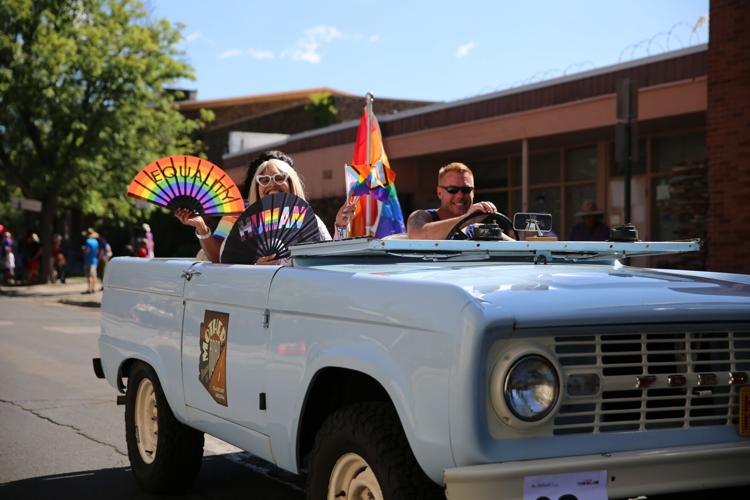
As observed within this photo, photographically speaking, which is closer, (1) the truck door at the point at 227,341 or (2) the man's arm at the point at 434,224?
(1) the truck door at the point at 227,341

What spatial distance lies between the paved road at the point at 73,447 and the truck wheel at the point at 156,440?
139 mm

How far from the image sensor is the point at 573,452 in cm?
311

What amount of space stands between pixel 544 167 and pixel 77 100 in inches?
685

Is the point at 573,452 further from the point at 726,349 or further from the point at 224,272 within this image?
the point at 224,272

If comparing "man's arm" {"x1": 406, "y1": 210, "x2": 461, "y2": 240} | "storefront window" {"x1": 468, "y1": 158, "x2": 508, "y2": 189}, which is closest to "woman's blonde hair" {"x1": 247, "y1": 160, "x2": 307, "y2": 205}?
"man's arm" {"x1": 406, "y1": 210, "x2": 461, "y2": 240}

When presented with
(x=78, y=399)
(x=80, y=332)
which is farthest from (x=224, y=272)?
(x=80, y=332)

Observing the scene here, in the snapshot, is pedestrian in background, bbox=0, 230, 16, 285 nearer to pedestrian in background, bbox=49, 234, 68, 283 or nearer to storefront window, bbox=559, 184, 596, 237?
pedestrian in background, bbox=49, 234, 68, 283

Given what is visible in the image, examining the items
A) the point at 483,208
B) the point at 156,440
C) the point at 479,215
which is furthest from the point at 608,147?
the point at 156,440

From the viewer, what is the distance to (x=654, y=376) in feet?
10.7

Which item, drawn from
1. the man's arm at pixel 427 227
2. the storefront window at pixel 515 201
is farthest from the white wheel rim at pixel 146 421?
the storefront window at pixel 515 201

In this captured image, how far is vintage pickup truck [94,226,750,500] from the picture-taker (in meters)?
3.04

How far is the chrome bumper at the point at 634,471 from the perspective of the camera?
292 cm

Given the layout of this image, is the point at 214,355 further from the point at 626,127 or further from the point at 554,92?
the point at 554,92

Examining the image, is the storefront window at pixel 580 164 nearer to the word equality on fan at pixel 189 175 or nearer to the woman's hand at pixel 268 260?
the word equality on fan at pixel 189 175
